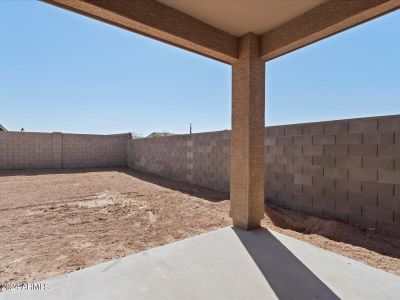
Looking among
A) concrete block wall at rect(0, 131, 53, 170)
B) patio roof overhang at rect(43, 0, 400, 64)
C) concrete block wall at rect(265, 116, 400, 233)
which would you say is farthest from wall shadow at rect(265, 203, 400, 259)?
concrete block wall at rect(0, 131, 53, 170)

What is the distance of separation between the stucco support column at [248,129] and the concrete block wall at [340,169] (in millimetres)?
1607

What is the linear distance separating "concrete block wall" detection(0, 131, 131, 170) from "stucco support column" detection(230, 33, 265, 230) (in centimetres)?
1185

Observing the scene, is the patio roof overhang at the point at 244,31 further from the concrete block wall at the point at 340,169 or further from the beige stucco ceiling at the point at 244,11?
the concrete block wall at the point at 340,169

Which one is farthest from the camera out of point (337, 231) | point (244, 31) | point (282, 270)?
point (337, 231)

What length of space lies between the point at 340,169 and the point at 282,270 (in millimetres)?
2487

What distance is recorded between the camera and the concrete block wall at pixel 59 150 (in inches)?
439

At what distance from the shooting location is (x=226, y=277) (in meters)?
2.07

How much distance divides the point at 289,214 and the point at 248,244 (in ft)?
6.61

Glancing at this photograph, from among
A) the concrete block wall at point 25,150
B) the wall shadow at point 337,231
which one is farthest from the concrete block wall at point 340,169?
the concrete block wall at point 25,150

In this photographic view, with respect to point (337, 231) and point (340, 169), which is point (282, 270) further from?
point (340, 169)

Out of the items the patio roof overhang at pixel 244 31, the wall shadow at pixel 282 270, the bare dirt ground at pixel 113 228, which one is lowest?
the bare dirt ground at pixel 113 228

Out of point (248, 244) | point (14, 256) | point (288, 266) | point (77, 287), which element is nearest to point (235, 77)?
point (248, 244)

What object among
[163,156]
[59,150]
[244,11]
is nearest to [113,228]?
[244,11]

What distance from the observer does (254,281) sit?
2.00 metres
